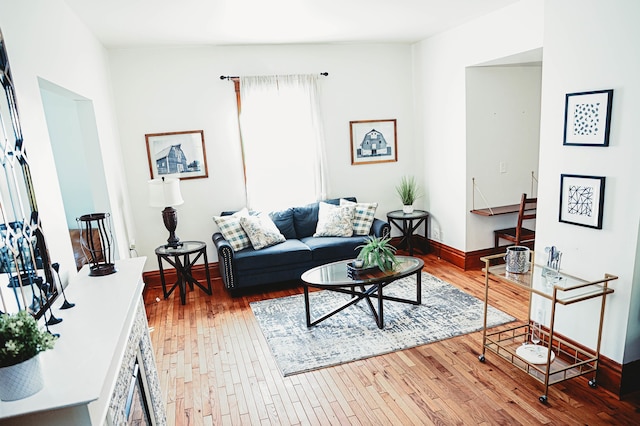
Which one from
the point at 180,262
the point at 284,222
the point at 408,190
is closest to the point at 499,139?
the point at 408,190

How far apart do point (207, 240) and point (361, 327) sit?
2366mm

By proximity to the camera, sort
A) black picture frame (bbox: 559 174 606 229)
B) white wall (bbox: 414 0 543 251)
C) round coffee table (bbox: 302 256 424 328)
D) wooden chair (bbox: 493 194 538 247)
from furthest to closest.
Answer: wooden chair (bbox: 493 194 538 247), white wall (bbox: 414 0 543 251), round coffee table (bbox: 302 256 424 328), black picture frame (bbox: 559 174 606 229)

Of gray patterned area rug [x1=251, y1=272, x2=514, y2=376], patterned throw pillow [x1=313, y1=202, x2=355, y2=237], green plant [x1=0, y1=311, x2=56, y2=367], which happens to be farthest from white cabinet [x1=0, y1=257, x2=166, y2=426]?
patterned throw pillow [x1=313, y1=202, x2=355, y2=237]

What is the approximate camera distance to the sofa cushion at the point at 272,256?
443 centimetres

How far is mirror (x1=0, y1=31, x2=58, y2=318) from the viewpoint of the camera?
149 centimetres

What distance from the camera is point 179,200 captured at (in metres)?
4.39

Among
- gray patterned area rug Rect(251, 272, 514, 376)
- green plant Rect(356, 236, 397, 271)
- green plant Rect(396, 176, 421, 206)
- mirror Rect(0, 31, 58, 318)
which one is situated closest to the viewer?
mirror Rect(0, 31, 58, 318)

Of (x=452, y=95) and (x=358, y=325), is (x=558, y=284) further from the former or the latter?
(x=452, y=95)

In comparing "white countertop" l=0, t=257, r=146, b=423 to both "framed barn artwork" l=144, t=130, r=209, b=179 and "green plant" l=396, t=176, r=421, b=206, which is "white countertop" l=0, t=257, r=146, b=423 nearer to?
"framed barn artwork" l=144, t=130, r=209, b=179

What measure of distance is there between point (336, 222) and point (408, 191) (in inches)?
45.8

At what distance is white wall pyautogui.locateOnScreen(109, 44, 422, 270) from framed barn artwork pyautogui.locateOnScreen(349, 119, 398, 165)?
7 centimetres

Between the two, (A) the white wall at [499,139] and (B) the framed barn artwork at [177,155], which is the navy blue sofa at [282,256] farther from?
(A) the white wall at [499,139]

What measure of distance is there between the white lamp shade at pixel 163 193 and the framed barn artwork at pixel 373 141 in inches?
90.4

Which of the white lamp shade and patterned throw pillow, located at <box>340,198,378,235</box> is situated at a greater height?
the white lamp shade
